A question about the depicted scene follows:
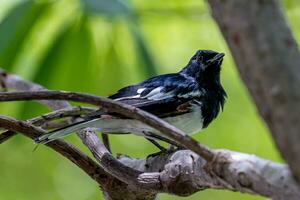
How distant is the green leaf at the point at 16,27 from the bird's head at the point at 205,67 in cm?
53

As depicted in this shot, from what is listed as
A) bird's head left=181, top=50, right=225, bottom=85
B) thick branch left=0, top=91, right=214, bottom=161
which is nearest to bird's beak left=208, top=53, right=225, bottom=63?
bird's head left=181, top=50, right=225, bottom=85

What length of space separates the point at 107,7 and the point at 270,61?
132 centimetres

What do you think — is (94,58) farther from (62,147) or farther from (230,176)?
(230,176)

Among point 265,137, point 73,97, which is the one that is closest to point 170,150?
point 73,97

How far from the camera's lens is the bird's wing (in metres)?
1.91

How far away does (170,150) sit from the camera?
5.40 feet

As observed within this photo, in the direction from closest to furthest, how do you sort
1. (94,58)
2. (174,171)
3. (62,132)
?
1. (174,171)
2. (62,132)
3. (94,58)

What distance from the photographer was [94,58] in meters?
2.39

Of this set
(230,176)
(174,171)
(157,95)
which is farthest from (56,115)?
(157,95)

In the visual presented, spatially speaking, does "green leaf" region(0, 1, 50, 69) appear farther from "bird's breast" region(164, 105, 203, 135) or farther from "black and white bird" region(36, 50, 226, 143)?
"bird's breast" region(164, 105, 203, 135)

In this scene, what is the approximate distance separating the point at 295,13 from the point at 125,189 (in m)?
1.62

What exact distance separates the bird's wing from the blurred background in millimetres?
146

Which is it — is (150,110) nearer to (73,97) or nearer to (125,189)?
(125,189)

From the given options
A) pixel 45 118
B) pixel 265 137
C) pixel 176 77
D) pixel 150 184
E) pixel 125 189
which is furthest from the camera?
pixel 265 137
